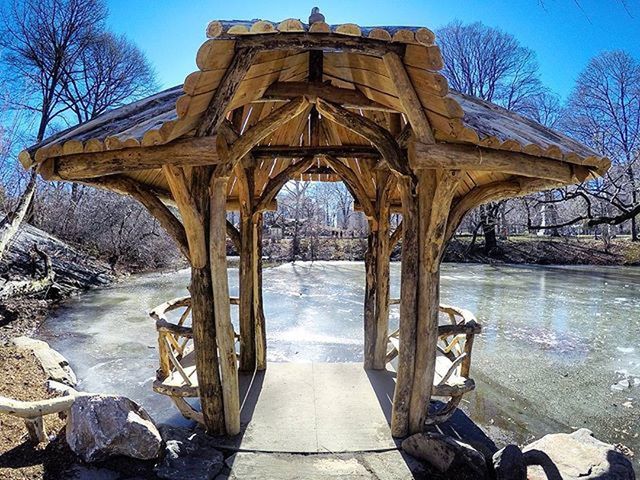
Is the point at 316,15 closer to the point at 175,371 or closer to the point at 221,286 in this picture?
the point at 221,286

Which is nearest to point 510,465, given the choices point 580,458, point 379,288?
point 580,458

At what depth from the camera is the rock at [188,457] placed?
10.0 ft

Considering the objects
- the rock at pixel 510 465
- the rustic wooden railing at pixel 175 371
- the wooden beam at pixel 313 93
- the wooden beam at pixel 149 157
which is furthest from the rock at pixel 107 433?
the wooden beam at pixel 313 93

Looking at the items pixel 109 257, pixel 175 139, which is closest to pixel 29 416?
pixel 175 139

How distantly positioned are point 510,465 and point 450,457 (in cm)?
39

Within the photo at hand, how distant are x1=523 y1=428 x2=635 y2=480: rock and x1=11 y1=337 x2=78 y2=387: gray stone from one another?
504cm

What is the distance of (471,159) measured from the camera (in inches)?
123

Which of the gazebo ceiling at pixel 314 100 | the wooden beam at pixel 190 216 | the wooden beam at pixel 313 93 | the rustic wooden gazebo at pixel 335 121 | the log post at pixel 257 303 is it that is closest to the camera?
the gazebo ceiling at pixel 314 100

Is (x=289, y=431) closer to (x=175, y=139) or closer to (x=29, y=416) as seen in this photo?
(x=29, y=416)

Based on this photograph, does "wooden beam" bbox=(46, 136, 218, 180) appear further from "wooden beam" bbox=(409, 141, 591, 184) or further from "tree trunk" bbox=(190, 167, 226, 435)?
"wooden beam" bbox=(409, 141, 591, 184)

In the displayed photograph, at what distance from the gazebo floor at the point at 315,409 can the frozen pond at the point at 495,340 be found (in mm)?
1022

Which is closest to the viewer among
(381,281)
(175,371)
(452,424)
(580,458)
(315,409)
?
(580,458)

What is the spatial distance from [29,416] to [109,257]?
15.3 meters

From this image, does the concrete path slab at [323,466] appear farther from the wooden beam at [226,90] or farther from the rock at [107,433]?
the wooden beam at [226,90]
